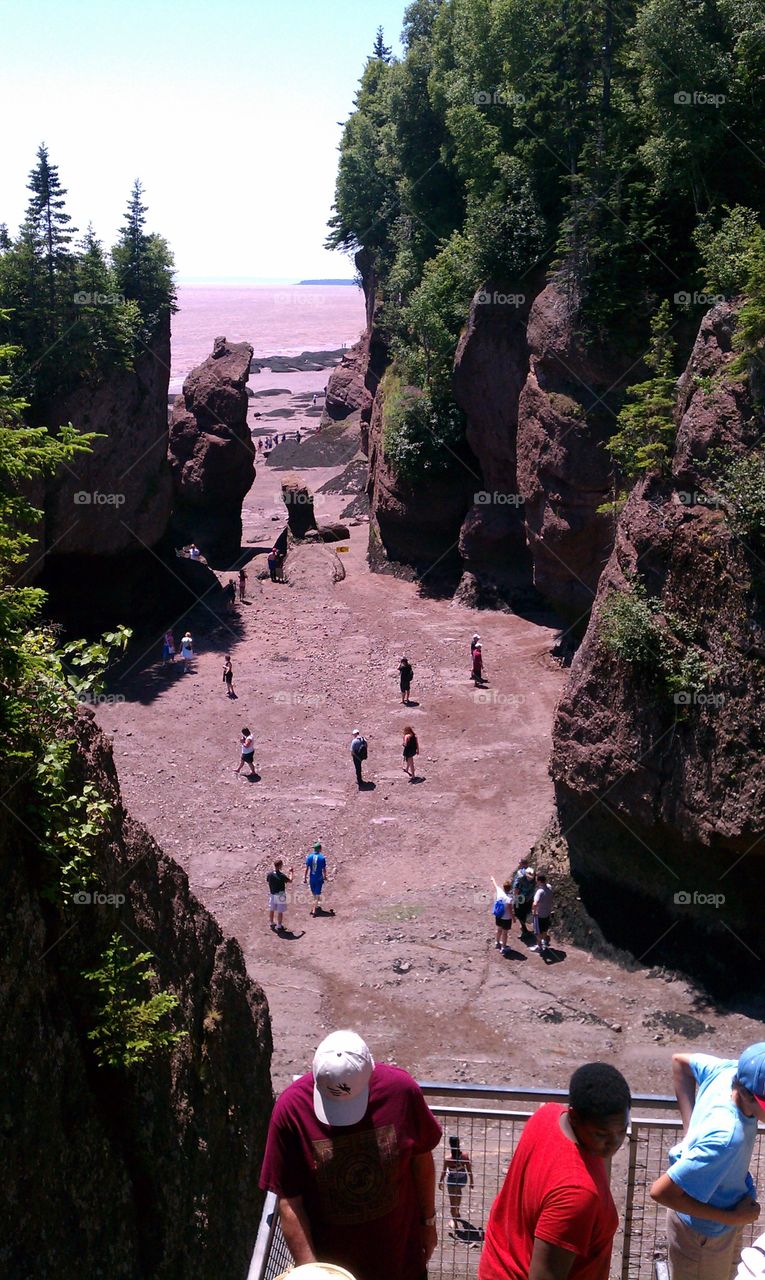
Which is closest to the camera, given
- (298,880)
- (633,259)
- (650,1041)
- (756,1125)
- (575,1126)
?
(575,1126)

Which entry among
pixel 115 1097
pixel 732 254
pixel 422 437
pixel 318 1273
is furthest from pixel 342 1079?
pixel 422 437

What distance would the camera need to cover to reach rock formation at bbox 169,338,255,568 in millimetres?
41072

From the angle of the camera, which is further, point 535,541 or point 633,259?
point 535,541

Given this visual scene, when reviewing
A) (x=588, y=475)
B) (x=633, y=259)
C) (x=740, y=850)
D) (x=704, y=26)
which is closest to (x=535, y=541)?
(x=588, y=475)

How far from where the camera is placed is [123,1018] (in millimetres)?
7371

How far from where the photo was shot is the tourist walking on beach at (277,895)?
17.7 metres

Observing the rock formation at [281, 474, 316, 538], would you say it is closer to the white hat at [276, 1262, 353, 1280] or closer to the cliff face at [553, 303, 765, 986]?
the cliff face at [553, 303, 765, 986]

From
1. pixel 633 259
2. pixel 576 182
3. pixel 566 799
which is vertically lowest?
pixel 566 799

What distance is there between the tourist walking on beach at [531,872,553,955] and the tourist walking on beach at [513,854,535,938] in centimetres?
12

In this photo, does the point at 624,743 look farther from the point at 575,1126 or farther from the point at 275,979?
the point at 575,1126

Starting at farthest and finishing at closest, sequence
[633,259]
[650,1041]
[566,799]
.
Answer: [633,259] → [566,799] → [650,1041]

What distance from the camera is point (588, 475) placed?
87.8 ft

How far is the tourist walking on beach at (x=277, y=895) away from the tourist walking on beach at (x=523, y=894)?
136 inches

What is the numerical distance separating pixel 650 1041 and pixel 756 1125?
421 inches
